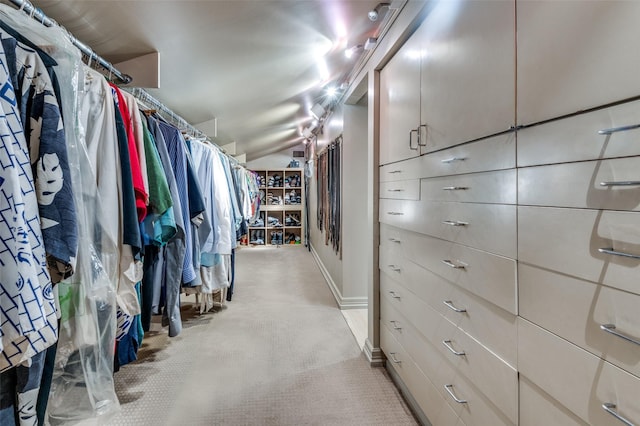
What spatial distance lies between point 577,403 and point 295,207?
7.46 meters

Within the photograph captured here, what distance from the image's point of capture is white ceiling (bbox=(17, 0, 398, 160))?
1.37 m

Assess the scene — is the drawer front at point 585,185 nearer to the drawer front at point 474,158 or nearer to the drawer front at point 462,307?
the drawer front at point 474,158

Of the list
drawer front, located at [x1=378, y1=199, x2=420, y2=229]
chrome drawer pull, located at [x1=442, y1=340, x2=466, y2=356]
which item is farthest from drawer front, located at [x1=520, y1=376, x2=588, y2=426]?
drawer front, located at [x1=378, y1=199, x2=420, y2=229]

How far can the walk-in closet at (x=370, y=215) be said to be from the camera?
2.19 feet

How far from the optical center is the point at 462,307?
120 cm

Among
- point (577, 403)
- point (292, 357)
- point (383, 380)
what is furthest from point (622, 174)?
point (292, 357)

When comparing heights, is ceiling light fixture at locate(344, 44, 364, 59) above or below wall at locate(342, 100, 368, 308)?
above

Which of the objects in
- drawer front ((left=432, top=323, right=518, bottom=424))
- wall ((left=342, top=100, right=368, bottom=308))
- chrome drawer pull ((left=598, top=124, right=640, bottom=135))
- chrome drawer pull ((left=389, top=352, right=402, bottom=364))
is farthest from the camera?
wall ((left=342, top=100, right=368, bottom=308))

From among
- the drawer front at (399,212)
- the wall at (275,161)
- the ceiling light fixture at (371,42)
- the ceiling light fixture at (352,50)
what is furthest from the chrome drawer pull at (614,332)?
the wall at (275,161)

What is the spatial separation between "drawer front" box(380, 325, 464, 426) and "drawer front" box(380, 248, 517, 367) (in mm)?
275

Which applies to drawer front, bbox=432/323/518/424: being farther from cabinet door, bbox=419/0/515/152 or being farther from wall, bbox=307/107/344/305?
wall, bbox=307/107/344/305

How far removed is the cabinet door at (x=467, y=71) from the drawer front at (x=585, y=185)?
0.66 ft

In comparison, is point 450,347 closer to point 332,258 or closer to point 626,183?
point 626,183

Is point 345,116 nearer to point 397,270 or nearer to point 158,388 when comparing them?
point 397,270
